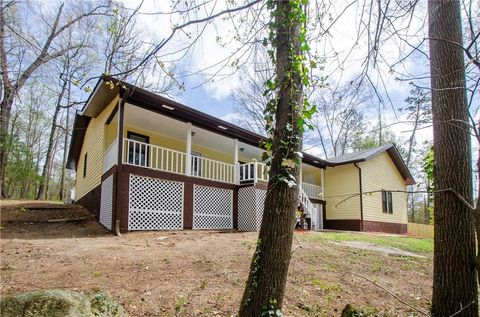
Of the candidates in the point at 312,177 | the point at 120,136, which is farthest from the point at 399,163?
the point at 120,136

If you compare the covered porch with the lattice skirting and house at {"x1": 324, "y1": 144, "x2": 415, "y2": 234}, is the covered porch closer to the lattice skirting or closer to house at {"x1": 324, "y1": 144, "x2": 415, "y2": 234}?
the lattice skirting

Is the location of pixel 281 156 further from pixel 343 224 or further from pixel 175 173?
pixel 343 224

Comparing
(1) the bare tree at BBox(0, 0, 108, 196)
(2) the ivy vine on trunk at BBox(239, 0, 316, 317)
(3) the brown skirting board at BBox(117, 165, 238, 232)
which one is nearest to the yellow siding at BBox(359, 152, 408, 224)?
(3) the brown skirting board at BBox(117, 165, 238, 232)

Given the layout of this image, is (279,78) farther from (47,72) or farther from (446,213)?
(47,72)

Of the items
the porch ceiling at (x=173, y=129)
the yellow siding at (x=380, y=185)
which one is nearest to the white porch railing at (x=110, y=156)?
the porch ceiling at (x=173, y=129)

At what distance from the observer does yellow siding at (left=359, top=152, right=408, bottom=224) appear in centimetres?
1752

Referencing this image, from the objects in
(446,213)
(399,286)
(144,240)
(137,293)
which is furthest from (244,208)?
(446,213)

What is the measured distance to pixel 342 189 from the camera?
18.0 meters

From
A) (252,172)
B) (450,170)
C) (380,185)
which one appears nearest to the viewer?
(450,170)

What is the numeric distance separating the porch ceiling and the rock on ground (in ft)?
25.3

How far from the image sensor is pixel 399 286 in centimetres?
543

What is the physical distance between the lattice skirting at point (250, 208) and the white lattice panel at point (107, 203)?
475 centimetres

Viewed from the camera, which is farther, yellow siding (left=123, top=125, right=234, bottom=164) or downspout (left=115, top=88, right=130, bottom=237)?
yellow siding (left=123, top=125, right=234, bottom=164)

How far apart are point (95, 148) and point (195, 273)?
377 inches
